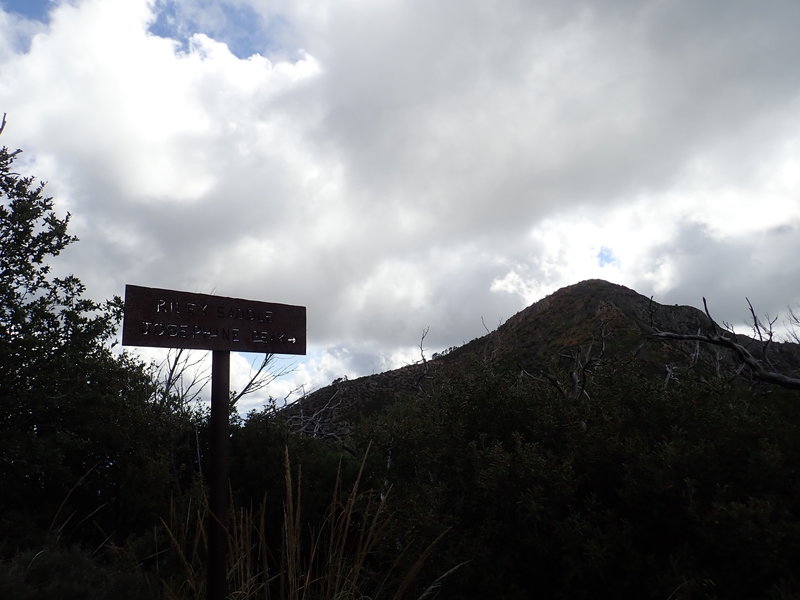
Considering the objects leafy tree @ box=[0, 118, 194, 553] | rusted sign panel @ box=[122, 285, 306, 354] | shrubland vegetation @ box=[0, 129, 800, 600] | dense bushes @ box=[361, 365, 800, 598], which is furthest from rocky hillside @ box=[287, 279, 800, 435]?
rusted sign panel @ box=[122, 285, 306, 354]

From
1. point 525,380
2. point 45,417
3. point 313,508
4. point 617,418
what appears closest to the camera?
point 617,418

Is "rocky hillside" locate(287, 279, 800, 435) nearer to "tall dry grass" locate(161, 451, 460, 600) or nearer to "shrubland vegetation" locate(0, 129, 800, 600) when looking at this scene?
"shrubland vegetation" locate(0, 129, 800, 600)

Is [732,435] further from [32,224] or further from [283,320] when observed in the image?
[32,224]

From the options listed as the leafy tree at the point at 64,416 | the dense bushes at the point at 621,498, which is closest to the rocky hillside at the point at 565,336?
the leafy tree at the point at 64,416

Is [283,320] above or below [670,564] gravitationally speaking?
above

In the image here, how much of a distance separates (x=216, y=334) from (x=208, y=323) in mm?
90

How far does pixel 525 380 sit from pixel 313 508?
331 cm

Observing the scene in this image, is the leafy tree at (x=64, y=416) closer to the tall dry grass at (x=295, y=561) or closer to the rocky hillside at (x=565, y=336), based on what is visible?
the tall dry grass at (x=295, y=561)

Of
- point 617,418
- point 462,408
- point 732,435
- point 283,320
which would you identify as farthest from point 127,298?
point 732,435

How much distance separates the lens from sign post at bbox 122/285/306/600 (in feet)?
11.4

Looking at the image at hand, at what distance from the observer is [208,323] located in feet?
12.5

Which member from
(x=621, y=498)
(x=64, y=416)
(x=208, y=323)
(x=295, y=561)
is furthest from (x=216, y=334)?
(x=64, y=416)

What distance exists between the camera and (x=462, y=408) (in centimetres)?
491

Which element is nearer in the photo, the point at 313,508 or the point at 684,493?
the point at 684,493
